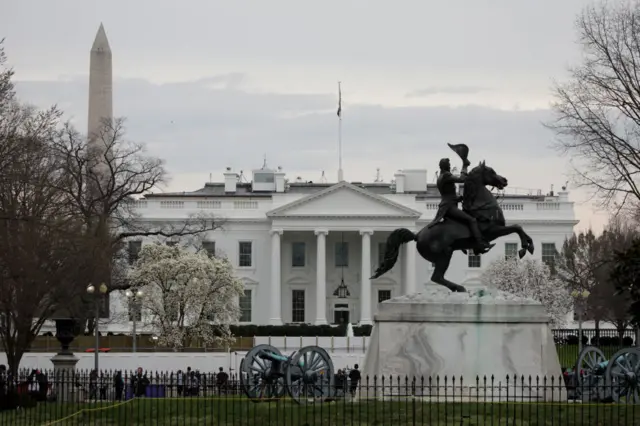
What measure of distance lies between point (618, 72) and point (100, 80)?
183 feet

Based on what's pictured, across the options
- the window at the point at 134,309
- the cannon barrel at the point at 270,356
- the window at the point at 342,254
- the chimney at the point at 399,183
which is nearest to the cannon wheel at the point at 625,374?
the cannon barrel at the point at 270,356

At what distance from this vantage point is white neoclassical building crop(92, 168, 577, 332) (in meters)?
97.1

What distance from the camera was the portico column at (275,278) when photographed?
96688mm

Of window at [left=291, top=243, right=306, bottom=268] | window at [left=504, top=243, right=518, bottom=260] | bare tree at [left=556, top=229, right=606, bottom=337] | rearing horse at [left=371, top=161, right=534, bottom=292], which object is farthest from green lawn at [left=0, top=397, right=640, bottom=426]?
window at [left=291, top=243, right=306, bottom=268]

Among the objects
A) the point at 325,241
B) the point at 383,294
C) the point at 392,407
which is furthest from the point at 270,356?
the point at 383,294

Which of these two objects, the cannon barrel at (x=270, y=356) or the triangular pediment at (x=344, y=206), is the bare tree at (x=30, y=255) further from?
the triangular pediment at (x=344, y=206)

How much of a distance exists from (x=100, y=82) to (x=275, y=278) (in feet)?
Answer: 55.4

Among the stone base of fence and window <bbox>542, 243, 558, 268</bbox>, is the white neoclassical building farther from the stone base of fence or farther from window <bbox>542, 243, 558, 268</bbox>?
the stone base of fence

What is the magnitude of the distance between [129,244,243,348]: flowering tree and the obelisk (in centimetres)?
1616

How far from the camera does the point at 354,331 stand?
87.2m

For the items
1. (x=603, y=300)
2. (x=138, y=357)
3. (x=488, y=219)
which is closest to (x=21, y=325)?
(x=138, y=357)

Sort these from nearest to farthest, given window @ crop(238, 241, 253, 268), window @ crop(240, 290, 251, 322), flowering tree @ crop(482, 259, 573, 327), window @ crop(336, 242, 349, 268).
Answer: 1. flowering tree @ crop(482, 259, 573, 327)
2. window @ crop(240, 290, 251, 322)
3. window @ crop(238, 241, 253, 268)
4. window @ crop(336, 242, 349, 268)

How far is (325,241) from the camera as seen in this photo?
9925 cm

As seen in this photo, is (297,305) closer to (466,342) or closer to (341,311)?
(341,311)
